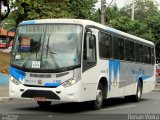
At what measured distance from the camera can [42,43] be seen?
15.3 metres

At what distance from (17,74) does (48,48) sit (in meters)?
1.25

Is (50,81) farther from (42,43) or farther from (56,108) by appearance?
(56,108)

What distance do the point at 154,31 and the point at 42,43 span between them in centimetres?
2721

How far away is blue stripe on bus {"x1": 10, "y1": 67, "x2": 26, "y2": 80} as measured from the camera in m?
15.2

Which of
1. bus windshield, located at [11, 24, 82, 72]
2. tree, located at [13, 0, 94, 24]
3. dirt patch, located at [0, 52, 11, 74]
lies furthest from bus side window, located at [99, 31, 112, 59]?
tree, located at [13, 0, 94, 24]

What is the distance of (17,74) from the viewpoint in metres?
15.3

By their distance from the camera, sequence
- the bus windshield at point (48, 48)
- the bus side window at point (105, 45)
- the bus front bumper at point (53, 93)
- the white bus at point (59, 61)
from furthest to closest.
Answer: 1. the bus side window at point (105, 45)
2. the bus windshield at point (48, 48)
3. the white bus at point (59, 61)
4. the bus front bumper at point (53, 93)

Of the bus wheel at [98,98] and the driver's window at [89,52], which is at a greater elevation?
the driver's window at [89,52]

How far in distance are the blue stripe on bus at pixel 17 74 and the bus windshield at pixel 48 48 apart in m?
0.16

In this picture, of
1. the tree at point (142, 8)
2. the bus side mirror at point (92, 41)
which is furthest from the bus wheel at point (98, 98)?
the tree at point (142, 8)

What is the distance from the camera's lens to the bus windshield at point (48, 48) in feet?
49.2

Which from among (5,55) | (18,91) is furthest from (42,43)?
(5,55)

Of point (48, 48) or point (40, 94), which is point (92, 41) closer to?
point (48, 48)

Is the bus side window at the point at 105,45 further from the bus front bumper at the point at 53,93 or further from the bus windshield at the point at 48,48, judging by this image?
the bus front bumper at the point at 53,93
